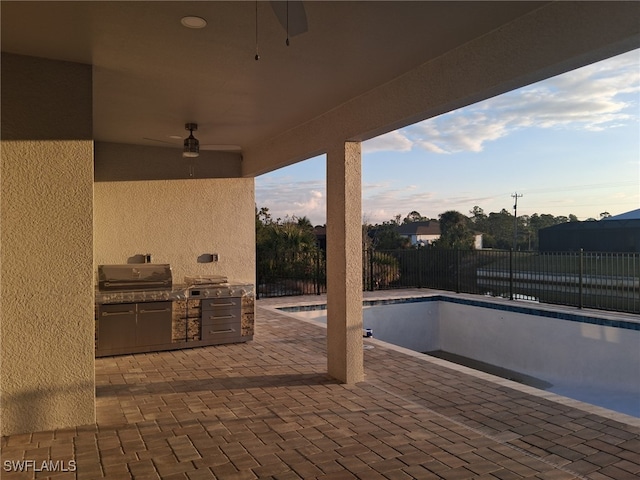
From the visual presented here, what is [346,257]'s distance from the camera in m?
4.96

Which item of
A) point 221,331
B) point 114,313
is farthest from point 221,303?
point 114,313

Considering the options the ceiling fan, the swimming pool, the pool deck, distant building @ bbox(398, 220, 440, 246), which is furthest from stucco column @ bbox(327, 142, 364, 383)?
distant building @ bbox(398, 220, 440, 246)

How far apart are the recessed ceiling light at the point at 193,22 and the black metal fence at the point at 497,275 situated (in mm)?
8352

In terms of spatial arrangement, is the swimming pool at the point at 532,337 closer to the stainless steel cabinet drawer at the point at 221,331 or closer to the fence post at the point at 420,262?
the fence post at the point at 420,262

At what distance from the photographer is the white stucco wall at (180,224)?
Result: 22.4 ft

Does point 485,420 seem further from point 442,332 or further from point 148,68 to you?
point 442,332

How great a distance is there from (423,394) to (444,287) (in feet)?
24.6

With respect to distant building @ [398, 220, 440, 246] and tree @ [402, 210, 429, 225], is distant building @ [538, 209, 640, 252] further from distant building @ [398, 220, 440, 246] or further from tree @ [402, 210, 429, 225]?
tree @ [402, 210, 429, 225]

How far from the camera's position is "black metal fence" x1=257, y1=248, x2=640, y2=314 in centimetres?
844

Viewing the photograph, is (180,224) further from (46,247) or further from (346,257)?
(46,247)

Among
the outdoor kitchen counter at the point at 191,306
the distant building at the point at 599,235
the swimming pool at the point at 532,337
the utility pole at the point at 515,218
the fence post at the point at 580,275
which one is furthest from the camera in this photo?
the utility pole at the point at 515,218

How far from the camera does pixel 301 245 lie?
13.3m

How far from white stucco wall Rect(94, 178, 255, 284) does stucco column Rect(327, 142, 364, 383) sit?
2.97 meters

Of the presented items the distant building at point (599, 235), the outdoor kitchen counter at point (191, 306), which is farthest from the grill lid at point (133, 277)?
the distant building at point (599, 235)
